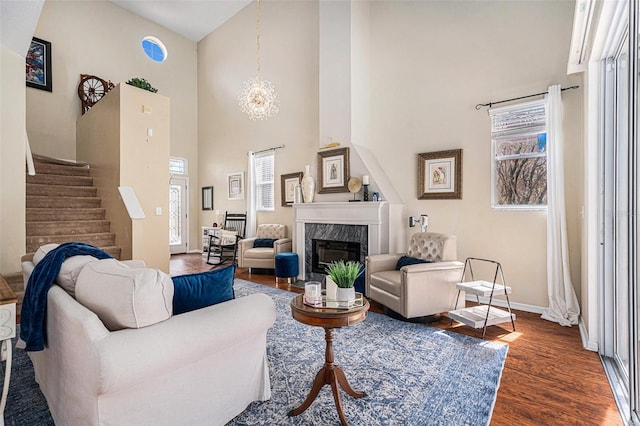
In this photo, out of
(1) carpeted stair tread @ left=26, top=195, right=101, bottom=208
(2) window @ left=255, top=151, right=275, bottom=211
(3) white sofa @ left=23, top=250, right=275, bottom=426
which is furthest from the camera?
(2) window @ left=255, top=151, right=275, bottom=211

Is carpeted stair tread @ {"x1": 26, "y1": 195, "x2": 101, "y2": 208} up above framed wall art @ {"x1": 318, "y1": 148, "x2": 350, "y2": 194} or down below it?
below

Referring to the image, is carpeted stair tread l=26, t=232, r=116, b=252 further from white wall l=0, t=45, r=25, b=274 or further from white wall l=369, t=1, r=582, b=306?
white wall l=369, t=1, r=582, b=306

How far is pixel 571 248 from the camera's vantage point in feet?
11.0

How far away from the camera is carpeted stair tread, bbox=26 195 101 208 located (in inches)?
180

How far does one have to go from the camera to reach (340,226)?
4.86m

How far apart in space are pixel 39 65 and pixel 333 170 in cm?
671

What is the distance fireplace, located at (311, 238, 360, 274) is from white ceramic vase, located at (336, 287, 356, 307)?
9.56 ft

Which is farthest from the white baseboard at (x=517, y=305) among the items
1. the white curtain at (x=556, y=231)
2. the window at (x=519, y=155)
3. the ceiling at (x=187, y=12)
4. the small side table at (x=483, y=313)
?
the ceiling at (x=187, y=12)

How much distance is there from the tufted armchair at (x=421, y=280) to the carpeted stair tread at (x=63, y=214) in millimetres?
4527

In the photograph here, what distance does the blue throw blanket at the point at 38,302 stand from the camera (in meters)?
1.64

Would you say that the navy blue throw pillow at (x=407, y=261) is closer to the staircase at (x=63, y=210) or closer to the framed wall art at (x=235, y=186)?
the staircase at (x=63, y=210)

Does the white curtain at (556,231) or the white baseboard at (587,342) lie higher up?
the white curtain at (556,231)

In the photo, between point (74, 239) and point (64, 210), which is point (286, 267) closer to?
point (74, 239)

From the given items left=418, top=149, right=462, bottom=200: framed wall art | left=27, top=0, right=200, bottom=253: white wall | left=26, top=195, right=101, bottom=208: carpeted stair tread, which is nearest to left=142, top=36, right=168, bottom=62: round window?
left=27, top=0, right=200, bottom=253: white wall
